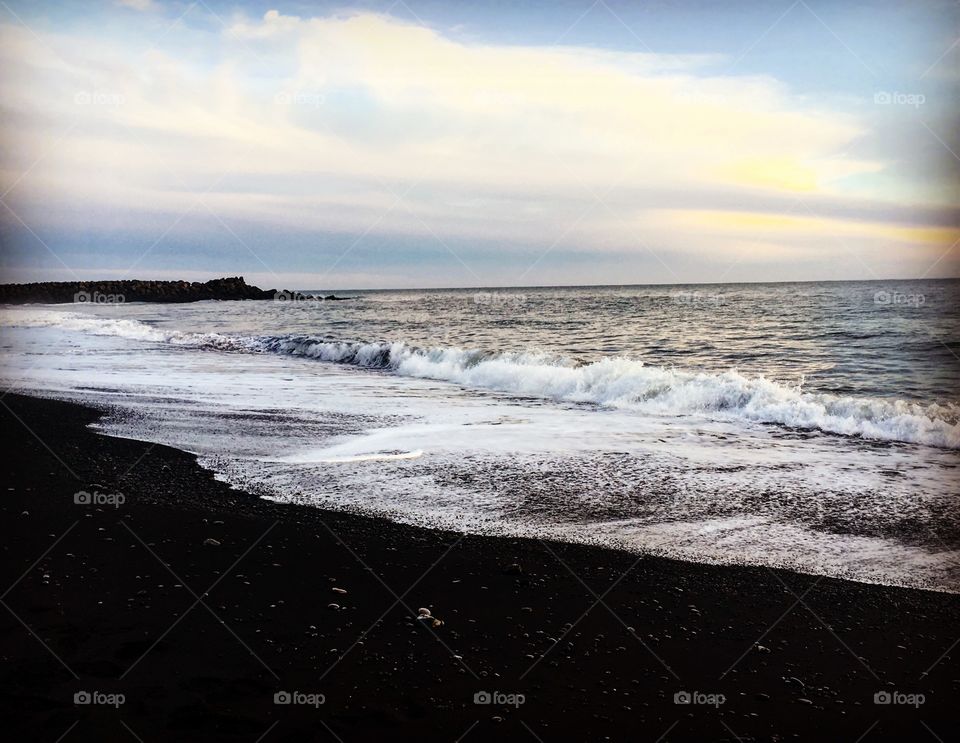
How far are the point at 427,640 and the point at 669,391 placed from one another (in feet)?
20.8

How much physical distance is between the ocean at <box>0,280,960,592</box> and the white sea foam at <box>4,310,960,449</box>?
0.03 m

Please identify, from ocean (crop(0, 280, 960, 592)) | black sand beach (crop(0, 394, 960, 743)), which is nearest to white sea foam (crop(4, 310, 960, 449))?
ocean (crop(0, 280, 960, 592))

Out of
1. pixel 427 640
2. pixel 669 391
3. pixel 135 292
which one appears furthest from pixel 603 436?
pixel 135 292

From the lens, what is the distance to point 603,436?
6176 millimetres

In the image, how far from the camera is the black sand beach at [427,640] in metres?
2.06

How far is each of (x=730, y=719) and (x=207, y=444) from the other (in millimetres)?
4420

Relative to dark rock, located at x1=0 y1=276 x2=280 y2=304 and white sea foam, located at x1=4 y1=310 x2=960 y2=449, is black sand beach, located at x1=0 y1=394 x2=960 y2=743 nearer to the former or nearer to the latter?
white sea foam, located at x1=4 y1=310 x2=960 y2=449

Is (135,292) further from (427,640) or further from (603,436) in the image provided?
(427,640)

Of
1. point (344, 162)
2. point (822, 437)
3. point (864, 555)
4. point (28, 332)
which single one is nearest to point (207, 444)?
point (864, 555)

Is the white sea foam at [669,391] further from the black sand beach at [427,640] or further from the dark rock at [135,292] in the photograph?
the dark rock at [135,292]

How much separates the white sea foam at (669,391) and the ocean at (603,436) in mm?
28

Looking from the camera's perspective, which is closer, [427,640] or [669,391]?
[427,640]

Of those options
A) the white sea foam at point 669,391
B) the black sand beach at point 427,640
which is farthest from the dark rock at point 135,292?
the black sand beach at point 427,640

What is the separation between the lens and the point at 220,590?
284 cm
